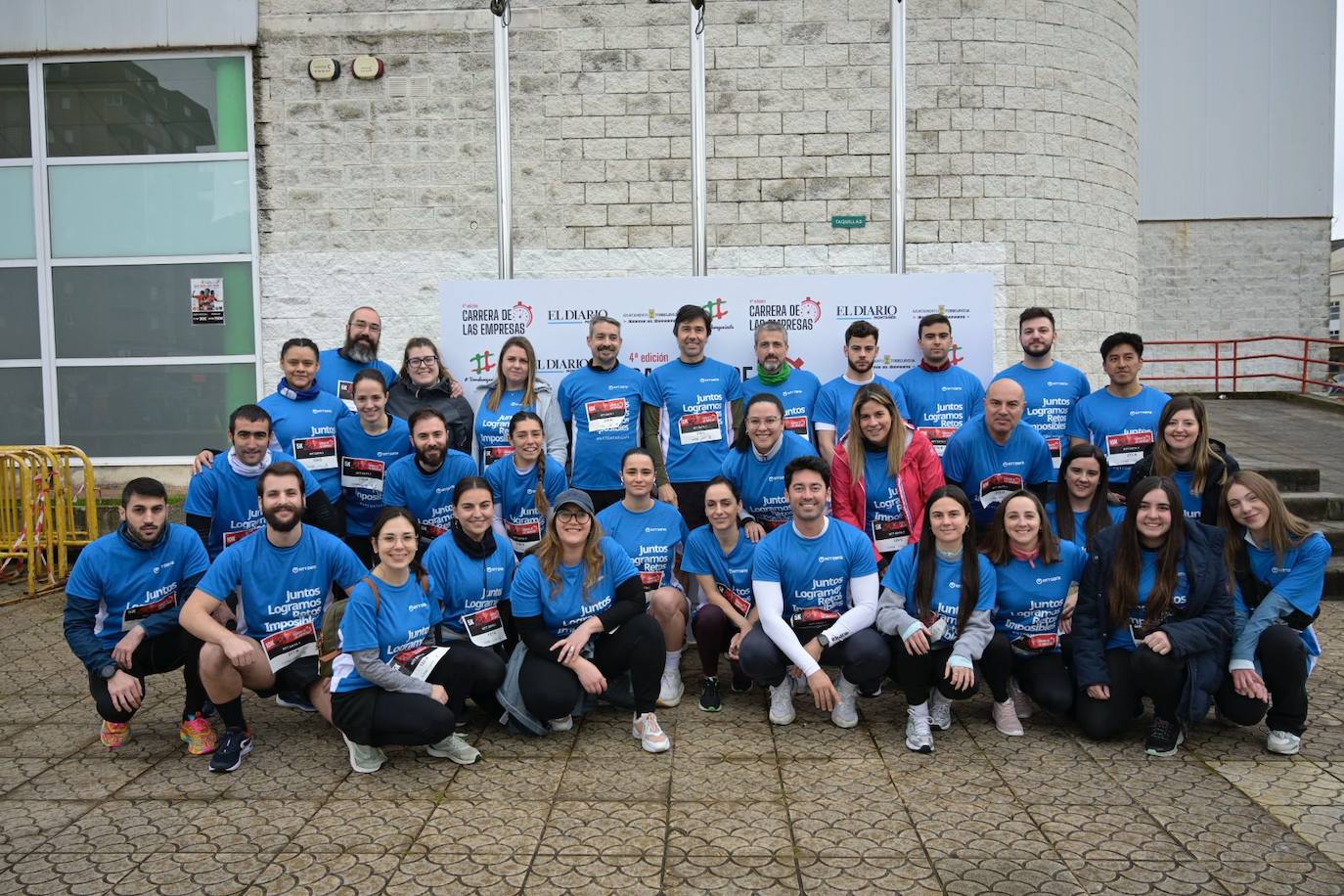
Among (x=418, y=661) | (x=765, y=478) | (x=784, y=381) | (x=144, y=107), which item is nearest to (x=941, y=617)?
(x=765, y=478)

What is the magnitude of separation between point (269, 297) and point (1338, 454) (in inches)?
449

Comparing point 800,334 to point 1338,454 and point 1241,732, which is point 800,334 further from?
point 1338,454

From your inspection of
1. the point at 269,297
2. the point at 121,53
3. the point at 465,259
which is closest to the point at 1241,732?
the point at 465,259

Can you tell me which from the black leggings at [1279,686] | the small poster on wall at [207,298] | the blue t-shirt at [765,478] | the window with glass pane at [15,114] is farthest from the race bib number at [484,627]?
the window with glass pane at [15,114]

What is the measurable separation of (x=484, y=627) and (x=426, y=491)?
0.97 metres

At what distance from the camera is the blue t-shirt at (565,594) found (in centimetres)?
427

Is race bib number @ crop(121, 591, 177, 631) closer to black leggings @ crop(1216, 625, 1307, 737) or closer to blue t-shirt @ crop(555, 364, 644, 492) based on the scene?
blue t-shirt @ crop(555, 364, 644, 492)

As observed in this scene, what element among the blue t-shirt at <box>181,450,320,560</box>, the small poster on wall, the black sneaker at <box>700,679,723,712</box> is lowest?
the black sneaker at <box>700,679,723,712</box>

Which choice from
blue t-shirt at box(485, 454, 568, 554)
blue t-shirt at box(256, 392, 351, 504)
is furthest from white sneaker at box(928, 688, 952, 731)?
blue t-shirt at box(256, 392, 351, 504)

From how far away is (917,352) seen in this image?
6.26 meters

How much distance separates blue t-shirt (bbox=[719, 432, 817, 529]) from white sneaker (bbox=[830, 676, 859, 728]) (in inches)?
37.4

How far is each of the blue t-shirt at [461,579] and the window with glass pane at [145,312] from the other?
6117 mm

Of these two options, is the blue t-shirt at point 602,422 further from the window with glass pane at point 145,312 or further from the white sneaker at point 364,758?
the window with glass pane at point 145,312

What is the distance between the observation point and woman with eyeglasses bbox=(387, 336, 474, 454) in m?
5.80
